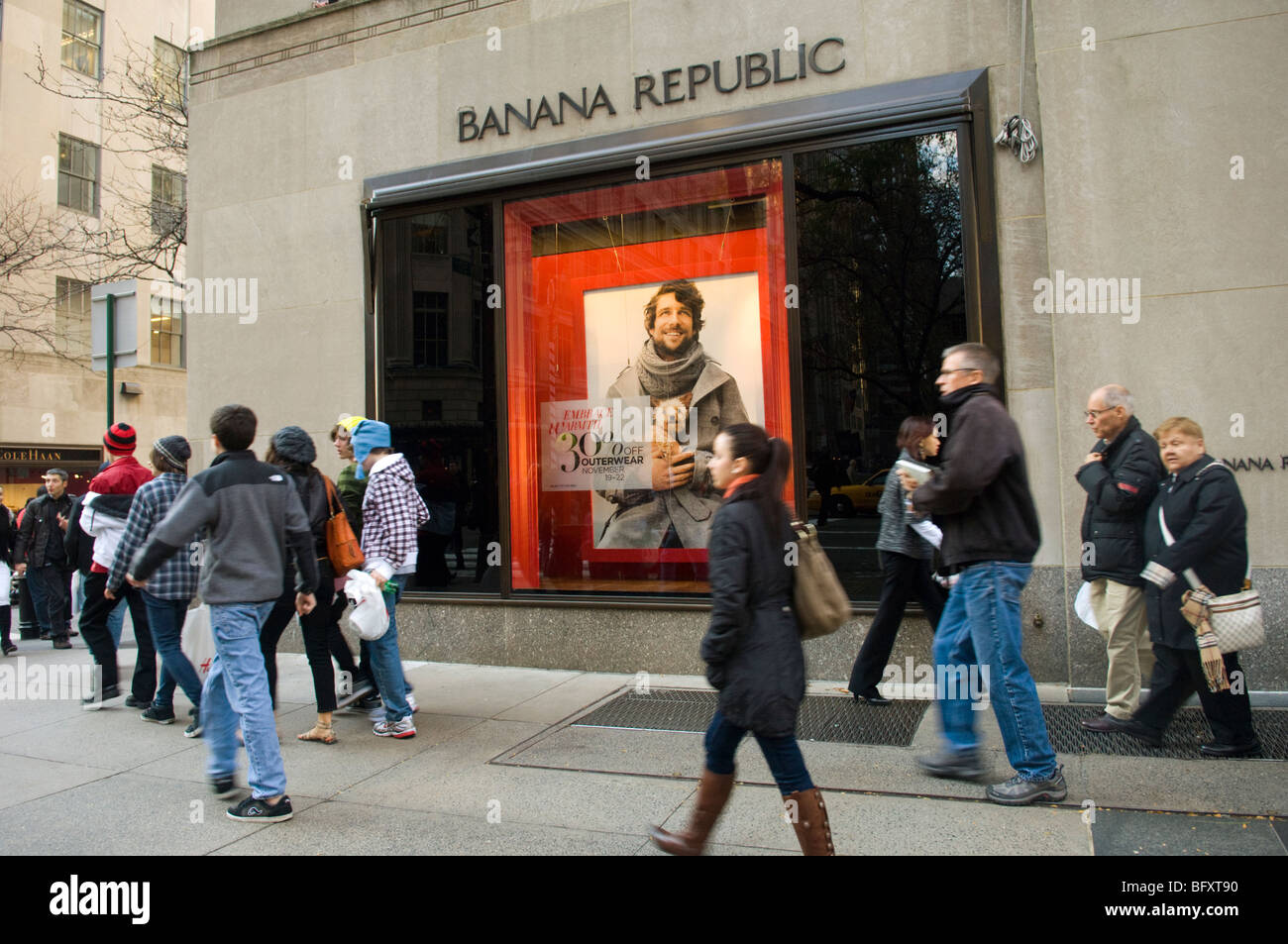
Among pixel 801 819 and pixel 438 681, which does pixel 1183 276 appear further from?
pixel 438 681

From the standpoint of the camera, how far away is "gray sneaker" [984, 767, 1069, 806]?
4082mm

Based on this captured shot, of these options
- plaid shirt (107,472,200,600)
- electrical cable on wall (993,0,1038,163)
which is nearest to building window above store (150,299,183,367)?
plaid shirt (107,472,200,600)

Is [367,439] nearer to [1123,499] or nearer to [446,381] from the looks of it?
[446,381]

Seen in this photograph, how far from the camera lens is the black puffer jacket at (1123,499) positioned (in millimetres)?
5141

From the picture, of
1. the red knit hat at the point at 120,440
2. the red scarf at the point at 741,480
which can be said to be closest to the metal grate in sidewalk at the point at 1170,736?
the red scarf at the point at 741,480

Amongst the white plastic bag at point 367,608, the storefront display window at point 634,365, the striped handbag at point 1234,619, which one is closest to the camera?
the striped handbag at point 1234,619

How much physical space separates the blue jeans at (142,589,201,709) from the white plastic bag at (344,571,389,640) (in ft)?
4.48

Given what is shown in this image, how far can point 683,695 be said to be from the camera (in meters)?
6.52

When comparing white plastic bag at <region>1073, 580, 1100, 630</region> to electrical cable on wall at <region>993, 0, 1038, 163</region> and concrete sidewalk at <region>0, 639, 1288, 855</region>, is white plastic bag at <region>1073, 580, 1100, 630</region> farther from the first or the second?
electrical cable on wall at <region>993, 0, 1038, 163</region>

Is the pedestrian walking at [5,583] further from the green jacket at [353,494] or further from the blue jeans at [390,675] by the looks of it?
the blue jeans at [390,675]

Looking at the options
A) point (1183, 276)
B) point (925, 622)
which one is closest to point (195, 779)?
point (925, 622)

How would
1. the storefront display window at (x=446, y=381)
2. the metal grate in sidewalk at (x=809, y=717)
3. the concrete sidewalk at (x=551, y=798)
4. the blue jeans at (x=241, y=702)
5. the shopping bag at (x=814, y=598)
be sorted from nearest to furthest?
the shopping bag at (x=814, y=598) → the concrete sidewalk at (x=551, y=798) → the blue jeans at (x=241, y=702) → the metal grate in sidewalk at (x=809, y=717) → the storefront display window at (x=446, y=381)

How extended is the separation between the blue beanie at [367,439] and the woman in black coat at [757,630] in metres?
3.20
